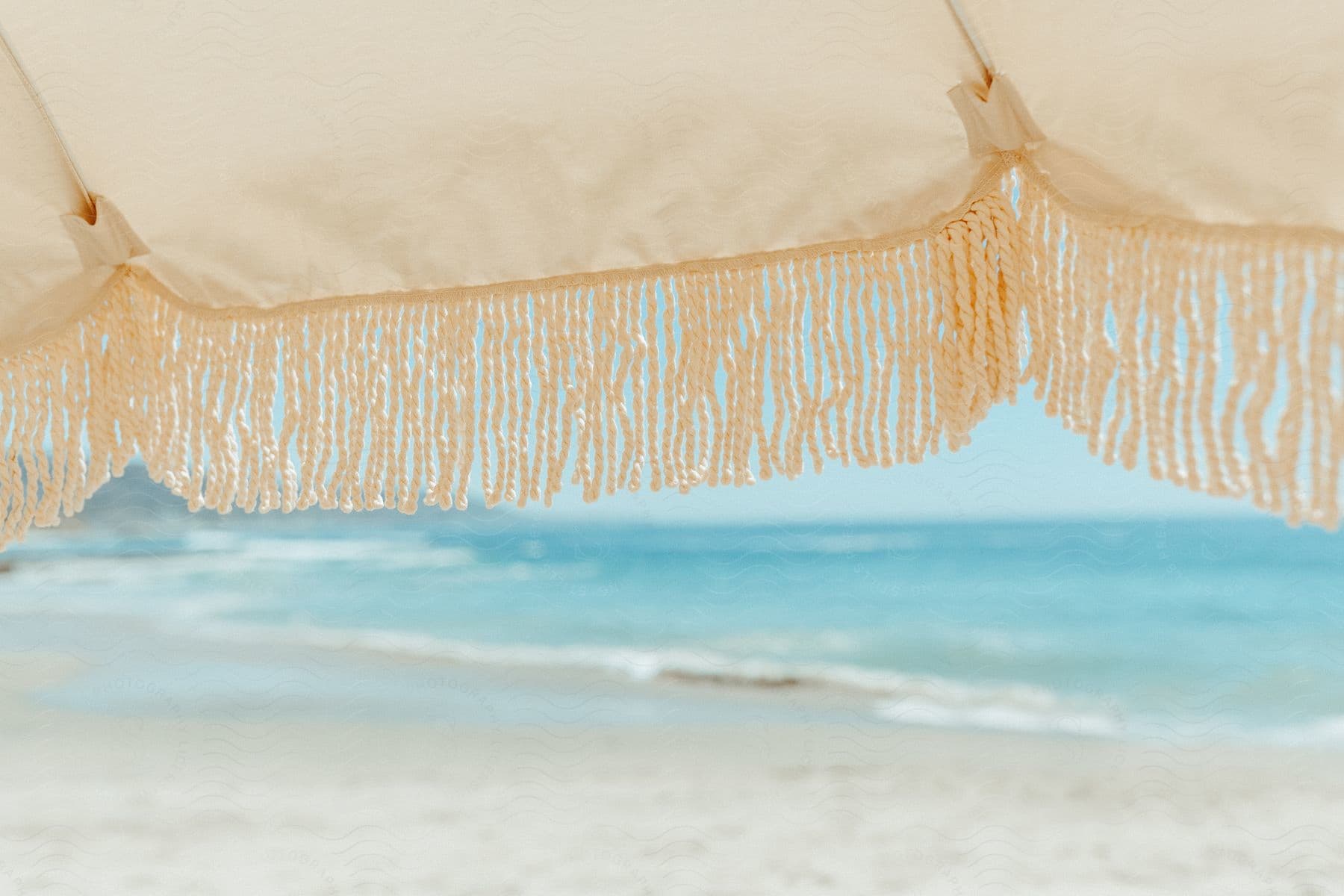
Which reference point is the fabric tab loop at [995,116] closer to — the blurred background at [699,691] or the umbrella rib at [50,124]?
the umbrella rib at [50,124]

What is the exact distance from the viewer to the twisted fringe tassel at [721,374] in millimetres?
675

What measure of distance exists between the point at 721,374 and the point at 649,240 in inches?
4.2

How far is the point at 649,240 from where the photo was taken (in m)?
0.84

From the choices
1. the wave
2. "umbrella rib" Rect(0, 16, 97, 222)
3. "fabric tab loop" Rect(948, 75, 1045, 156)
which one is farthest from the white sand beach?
"fabric tab loop" Rect(948, 75, 1045, 156)

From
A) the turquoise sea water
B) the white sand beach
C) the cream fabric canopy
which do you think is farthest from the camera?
the turquoise sea water

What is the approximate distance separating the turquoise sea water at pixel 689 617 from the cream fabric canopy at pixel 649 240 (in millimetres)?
3270

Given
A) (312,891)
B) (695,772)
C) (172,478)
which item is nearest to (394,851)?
(312,891)

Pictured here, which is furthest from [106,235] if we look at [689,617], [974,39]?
[689,617]

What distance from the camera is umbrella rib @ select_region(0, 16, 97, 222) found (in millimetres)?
932

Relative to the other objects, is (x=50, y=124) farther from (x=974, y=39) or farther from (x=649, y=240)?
(x=974, y=39)

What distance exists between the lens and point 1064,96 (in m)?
0.68

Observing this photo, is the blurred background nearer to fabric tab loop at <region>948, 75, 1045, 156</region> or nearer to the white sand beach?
the white sand beach

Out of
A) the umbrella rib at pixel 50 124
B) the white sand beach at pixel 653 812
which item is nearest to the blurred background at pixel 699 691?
the white sand beach at pixel 653 812

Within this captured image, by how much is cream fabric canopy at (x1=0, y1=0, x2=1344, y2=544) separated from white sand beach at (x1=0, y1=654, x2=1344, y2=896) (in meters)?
2.47
